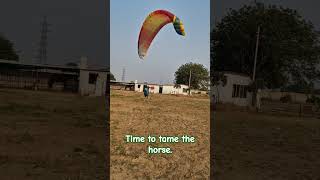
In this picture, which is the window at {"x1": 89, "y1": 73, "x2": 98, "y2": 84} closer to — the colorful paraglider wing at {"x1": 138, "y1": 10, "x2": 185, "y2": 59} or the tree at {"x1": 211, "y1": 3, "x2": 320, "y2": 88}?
the tree at {"x1": 211, "y1": 3, "x2": 320, "y2": 88}

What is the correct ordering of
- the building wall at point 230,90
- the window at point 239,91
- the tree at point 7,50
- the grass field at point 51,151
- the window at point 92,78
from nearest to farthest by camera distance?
the grass field at point 51,151 → the building wall at point 230,90 → the window at point 239,91 → the window at point 92,78 → the tree at point 7,50

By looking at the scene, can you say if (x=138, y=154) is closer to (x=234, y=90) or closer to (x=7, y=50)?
(x=234, y=90)

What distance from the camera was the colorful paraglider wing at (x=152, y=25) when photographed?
6.53 m

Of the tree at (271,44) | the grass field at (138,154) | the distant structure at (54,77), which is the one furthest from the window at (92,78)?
the grass field at (138,154)

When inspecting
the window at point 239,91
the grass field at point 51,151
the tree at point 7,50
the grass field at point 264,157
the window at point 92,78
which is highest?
the tree at point 7,50

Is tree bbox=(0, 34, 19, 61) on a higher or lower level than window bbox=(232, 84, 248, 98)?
higher

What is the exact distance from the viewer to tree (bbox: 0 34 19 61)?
2643 inches

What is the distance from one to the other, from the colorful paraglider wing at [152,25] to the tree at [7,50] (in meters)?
64.5

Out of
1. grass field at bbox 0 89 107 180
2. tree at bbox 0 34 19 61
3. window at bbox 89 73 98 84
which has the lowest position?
grass field at bbox 0 89 107 180

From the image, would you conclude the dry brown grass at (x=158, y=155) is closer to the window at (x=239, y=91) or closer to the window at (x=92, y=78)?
the window at (x=239, y=91)

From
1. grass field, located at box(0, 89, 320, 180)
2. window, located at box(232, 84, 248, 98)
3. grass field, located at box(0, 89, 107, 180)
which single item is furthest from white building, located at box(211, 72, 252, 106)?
grass field, located at box(0, 89, 107, 180)

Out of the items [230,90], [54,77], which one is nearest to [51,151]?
[230,90]

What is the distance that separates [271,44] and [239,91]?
177 inches

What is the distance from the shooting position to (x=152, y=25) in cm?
664
